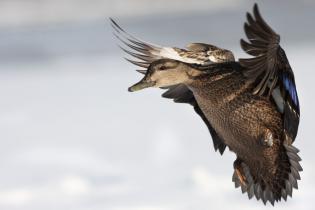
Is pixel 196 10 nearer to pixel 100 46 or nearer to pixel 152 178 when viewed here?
pixel 100 46

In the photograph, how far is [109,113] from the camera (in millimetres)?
5020

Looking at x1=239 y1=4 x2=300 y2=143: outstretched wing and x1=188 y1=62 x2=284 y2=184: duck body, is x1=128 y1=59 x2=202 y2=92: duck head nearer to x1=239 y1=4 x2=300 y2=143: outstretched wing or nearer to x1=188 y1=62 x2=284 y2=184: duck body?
x1=188 y1=62 x2=284 y2=184: duck body

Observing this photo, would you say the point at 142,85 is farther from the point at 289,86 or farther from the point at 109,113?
the point at 109,113

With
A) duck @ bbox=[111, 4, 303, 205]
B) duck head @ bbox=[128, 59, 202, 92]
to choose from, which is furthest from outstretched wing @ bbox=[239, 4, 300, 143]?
duck head @ bbox=[128, 59, 202, 92]

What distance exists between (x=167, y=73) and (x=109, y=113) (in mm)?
1786

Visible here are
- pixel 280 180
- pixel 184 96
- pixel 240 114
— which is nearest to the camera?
pixel 240 114

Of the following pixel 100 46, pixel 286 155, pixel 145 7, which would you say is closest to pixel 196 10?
pixel 145 7

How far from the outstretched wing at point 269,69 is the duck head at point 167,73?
22 cm

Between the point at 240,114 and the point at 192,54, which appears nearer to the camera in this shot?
the point at 240,114

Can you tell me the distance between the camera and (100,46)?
6.41m

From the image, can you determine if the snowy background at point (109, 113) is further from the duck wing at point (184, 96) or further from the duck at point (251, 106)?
the duck at point (251, 106)

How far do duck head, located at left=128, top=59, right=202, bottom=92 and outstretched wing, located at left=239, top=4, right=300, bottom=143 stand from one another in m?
0.22

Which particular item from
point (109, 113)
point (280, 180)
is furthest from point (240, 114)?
point (109, 113)

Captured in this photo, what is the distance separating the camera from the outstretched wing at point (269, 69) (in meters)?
2.92
